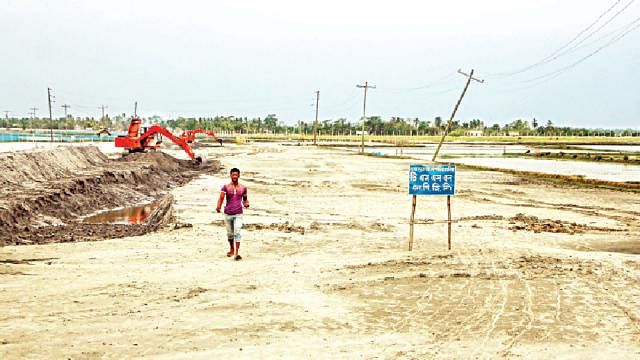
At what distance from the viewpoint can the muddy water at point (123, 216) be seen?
1866 cm

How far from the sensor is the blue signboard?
42.2 ft

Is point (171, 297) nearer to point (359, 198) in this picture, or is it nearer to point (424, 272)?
point (424, 272)

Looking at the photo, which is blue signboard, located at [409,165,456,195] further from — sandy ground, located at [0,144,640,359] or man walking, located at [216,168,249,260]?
man walking, located at [216,168,249,260]

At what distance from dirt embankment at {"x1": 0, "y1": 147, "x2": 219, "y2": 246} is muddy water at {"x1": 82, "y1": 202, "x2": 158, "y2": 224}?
484mm

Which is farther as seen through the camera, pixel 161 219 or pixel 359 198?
pixel 359 198

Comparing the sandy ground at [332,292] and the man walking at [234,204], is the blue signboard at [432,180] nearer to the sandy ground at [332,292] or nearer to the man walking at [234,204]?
the sandy ground at [332,292]

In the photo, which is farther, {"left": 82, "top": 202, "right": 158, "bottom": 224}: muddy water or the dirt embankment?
{"left": 82, "top": 202, "right": 158, "bottom": 224}: muddy water

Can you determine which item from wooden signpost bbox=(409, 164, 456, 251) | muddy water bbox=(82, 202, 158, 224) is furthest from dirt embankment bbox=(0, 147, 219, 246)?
wooden signpost bbox=(409, 164, 456, 251)

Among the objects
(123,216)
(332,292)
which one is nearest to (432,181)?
(332,292)

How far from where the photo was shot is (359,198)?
23.9 metres

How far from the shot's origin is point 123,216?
20.1 metres

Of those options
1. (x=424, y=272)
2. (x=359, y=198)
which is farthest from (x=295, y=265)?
(x=359, y=198)

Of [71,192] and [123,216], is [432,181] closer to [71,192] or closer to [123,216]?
[123,216]

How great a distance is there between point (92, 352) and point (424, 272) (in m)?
6.15
